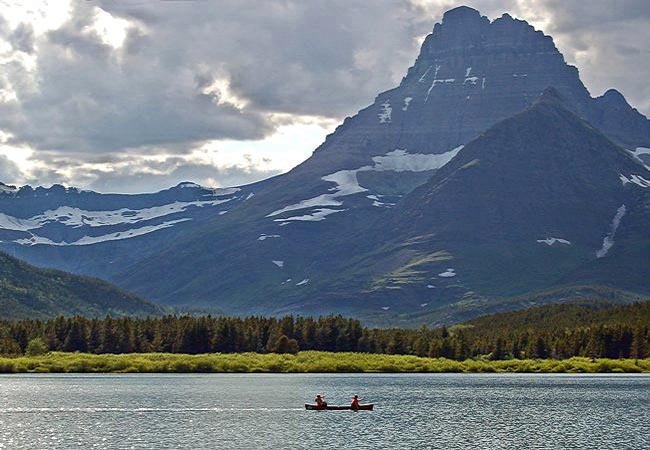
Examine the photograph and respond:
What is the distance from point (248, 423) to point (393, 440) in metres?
25.0

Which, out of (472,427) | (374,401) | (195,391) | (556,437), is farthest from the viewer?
(195,391)

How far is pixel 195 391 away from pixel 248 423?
196ft

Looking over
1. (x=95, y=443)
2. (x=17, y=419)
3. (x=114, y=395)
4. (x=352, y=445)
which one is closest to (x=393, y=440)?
(x=352, y=445)

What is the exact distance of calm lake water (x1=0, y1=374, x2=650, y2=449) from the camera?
11894 centimetres

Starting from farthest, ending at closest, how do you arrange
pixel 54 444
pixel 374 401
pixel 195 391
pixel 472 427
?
pixel 195 391, pixel 374 401, pixel 472 427, pixel 54 444

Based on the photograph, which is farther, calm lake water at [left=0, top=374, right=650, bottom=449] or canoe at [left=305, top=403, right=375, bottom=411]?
canoe at [left=305, top=403, right=375, bottom=411]

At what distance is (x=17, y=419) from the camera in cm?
14188

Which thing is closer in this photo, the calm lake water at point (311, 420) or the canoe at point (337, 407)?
the calm lake water at point (311, 420)

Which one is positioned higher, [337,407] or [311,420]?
[337,407]

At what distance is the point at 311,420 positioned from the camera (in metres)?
145

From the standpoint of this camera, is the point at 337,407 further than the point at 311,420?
Yes

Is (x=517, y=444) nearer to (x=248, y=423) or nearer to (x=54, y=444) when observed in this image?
(x=248, y=423)

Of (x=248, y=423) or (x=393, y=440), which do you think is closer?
(x=393, y=440)

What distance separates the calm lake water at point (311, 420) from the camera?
118938 mm
